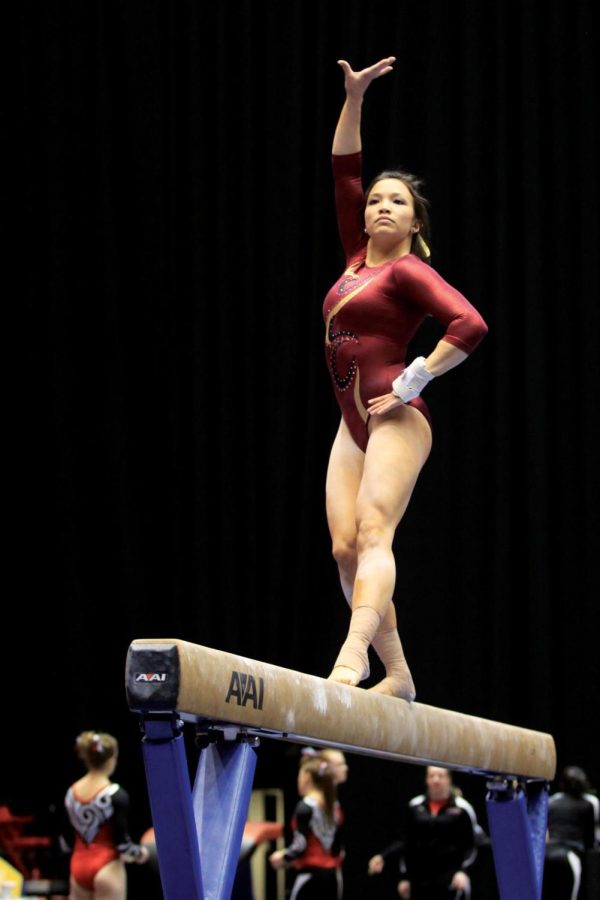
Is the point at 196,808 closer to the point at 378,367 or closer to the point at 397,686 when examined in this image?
the point at 397,686

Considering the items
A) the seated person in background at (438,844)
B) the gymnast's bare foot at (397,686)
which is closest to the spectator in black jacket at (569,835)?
the seated person in background at (438,844)

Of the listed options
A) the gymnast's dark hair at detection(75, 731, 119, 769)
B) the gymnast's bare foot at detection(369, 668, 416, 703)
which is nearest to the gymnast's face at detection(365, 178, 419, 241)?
the gymnast's bare foot at detection(369, 668, 416, 703)

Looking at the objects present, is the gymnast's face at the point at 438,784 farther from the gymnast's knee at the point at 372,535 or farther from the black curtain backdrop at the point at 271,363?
the gymnast's knee at the point at 372,535

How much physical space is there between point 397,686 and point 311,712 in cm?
94

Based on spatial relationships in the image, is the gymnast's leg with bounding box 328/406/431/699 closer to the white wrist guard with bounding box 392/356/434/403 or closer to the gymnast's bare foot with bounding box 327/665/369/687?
the gymnast's bare foot with bounding box 327/665/369/687

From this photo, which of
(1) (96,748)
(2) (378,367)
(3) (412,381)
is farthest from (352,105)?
(1) (96,748)

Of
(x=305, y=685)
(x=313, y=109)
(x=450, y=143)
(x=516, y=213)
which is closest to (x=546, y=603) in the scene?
(x=516, y=213)

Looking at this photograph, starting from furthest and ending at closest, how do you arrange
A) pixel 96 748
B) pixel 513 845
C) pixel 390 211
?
pixel 96 748 < pixel 513 845 < pixel 390 211

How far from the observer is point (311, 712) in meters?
3.03

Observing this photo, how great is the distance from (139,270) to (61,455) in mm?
1467

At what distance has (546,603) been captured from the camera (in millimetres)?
8492

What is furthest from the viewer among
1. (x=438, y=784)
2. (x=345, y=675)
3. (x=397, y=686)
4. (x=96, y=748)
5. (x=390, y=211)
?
(x=438, y=784)

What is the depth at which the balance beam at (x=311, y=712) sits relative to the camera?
244 cm

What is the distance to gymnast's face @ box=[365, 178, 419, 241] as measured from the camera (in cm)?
404
